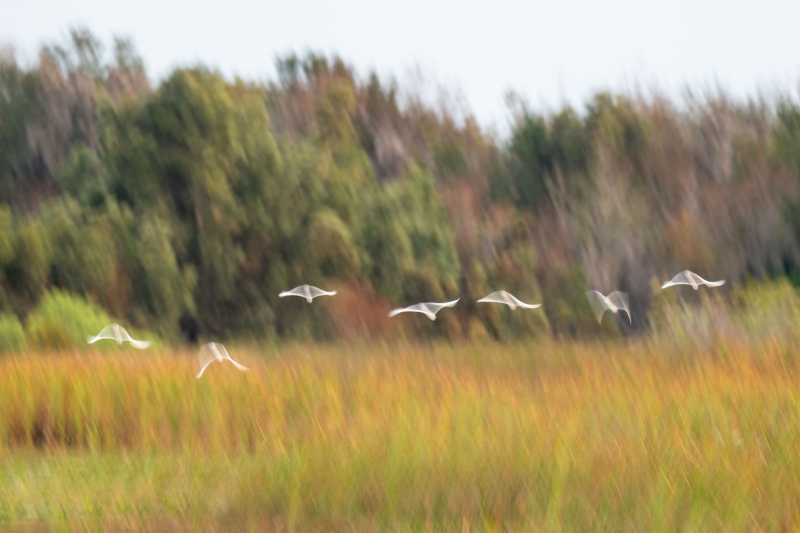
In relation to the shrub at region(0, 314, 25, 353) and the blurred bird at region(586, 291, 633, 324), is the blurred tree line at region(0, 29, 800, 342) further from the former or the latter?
the shrub at region(0, 314, 25, 353)

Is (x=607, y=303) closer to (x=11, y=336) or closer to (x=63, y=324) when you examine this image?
(x=63, y=324)

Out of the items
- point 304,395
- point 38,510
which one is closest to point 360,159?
point 304,395

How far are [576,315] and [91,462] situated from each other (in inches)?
388

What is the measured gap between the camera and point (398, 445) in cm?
495

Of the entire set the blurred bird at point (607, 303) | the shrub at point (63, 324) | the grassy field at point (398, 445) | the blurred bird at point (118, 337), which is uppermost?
the shrub at point (63, 324)

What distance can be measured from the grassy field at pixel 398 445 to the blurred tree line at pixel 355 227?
6387mm

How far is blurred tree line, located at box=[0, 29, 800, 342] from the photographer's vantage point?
15.3 meters

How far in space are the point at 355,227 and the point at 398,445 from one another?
11728mm

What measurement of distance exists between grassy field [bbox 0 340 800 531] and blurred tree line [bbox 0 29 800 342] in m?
6.39

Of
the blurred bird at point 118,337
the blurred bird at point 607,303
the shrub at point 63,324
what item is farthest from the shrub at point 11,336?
the blurred bird at point 607,303

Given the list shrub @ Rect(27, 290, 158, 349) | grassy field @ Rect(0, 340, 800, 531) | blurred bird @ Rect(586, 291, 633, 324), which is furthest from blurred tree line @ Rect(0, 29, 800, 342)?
grassy field @ Rect(0, 340, 800, 531)

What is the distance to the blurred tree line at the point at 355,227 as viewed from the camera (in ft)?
50.2

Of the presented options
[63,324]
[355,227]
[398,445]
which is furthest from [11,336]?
[398,445]

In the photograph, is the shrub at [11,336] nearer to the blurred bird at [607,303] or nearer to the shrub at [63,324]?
the shrub at [63,324]
